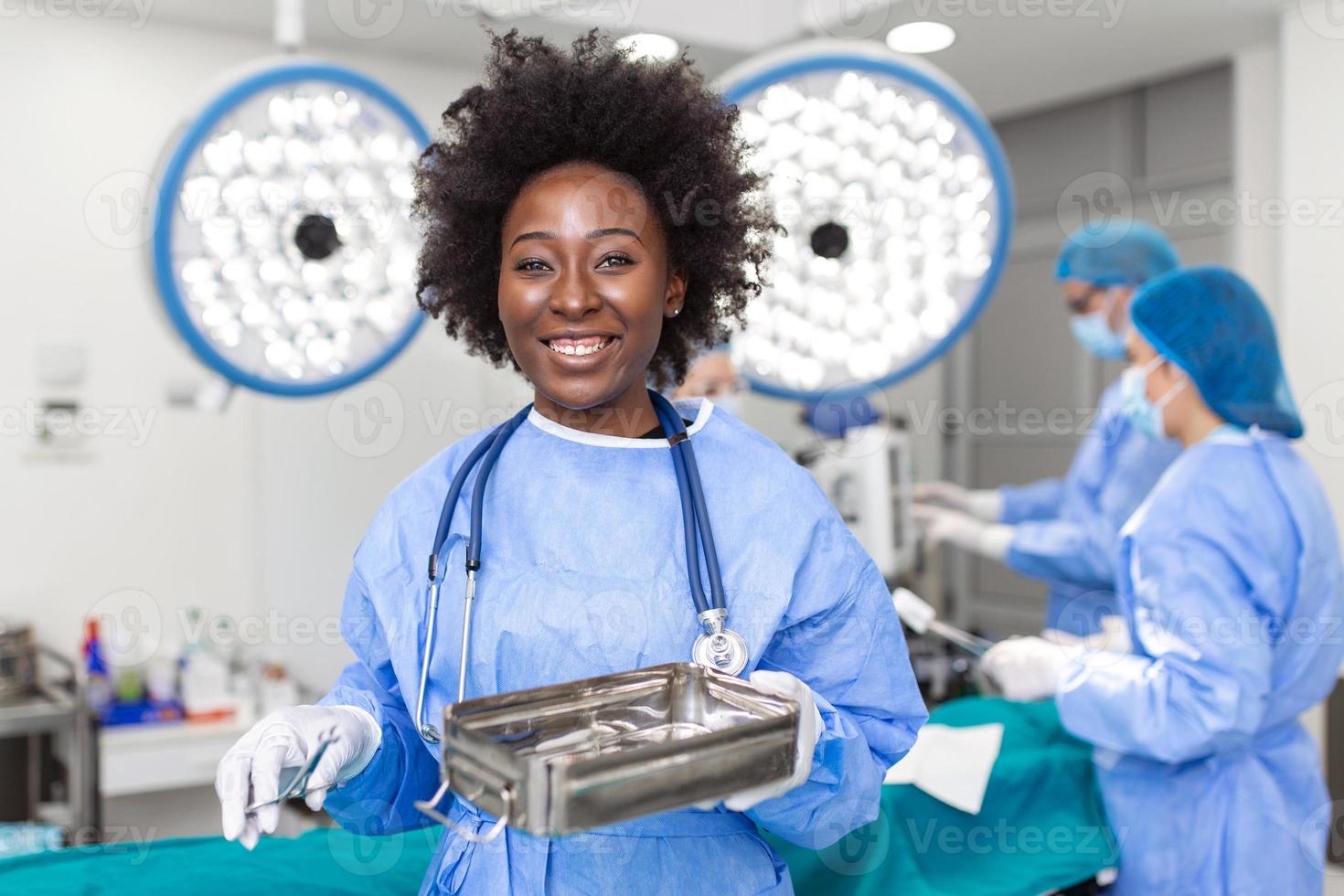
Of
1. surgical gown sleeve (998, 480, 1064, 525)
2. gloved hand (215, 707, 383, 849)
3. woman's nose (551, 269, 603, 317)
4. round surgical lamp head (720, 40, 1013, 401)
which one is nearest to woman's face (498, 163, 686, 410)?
woman's nose (551, 269, 603, 317)

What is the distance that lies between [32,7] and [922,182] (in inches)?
94.9

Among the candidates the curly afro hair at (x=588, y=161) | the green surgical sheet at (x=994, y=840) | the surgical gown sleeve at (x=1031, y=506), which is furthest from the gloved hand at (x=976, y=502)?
the curly afro hair at (x=588, y=161)

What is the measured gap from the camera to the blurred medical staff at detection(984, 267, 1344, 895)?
5.60ft

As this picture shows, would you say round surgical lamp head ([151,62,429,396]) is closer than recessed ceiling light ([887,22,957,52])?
Yes

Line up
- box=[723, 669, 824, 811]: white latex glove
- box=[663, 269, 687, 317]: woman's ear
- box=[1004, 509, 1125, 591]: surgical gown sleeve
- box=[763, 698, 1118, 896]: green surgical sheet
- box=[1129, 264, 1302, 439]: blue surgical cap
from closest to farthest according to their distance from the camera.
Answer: box=[723, 669, 824, 811]: white latex glove < box=[663, 269, 687, 317]: woman's ear < box=[763, 698, 1118, 896]: green surgical sheet < box=[1129, 264, 1302, 439]: blue surgical cap < box=[1004, 509, 1125, 591]: surgical gown sleeve

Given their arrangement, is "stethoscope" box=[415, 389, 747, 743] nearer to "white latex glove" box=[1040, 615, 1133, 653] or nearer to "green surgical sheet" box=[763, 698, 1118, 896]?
"green surgical sheet" box=[763, 698, 1118, 896]

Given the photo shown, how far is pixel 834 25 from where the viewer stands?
3264 millimetres

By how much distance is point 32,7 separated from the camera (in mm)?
2930

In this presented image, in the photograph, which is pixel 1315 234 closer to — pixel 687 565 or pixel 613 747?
pixel 687 565

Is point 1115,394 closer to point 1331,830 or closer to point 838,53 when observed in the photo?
point 1331,830

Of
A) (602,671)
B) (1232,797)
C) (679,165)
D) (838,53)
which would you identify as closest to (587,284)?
(679,165)

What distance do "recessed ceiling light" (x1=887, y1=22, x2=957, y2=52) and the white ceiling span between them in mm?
34

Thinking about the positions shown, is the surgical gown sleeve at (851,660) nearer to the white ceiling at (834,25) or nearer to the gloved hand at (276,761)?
the gloved hand at (276,761)

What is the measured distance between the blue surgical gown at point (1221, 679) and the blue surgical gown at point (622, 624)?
73 cm
